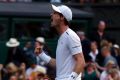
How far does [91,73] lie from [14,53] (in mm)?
2238

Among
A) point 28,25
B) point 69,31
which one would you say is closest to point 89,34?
point 28,25

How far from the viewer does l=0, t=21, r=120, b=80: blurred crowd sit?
14.3 meters

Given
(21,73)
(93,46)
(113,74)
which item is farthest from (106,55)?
(21,73)

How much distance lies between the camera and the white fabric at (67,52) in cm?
878

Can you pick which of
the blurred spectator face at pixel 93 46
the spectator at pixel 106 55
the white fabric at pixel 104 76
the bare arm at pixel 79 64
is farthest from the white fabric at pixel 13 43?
the bare arm at pixel 79 64

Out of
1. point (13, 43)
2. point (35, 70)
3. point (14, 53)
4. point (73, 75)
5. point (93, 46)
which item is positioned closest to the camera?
point (73, 75)

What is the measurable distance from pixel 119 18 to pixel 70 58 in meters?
14.1

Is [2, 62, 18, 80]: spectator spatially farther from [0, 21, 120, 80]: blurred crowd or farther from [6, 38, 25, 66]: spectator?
[6, 38, 25, 66]: spectator

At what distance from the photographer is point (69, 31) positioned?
349 inches

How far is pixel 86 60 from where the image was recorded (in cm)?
1555

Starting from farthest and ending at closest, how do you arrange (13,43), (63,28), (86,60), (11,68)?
(13,43) < (86,60) < (11,68) < (63,28)

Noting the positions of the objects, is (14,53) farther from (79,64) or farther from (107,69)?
(79,64)

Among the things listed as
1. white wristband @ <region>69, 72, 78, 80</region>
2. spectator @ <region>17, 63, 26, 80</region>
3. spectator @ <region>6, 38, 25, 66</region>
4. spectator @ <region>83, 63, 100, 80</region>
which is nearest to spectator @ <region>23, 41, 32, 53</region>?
spectator @ <region>6, 38, 25, 66</region>

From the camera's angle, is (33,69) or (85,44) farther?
(85,44)
